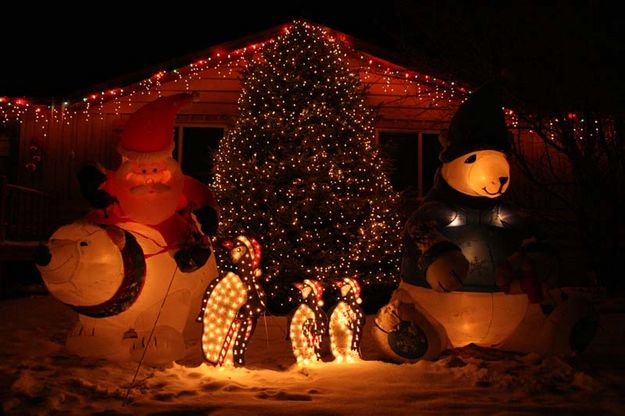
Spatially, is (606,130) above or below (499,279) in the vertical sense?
above

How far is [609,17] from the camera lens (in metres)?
9.87

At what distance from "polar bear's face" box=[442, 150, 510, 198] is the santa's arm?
2216 millimetres

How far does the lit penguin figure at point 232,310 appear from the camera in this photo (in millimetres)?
4750

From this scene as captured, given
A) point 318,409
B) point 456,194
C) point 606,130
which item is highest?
point 606,130

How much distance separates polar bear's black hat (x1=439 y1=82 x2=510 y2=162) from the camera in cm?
536

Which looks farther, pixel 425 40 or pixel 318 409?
pixel 425 40

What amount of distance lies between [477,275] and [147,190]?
9.54ft

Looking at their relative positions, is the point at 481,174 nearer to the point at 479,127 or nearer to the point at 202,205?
the point at 479,127

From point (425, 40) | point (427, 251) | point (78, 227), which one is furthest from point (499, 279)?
point (425, 40)

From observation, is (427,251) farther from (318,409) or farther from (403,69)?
(403,69)

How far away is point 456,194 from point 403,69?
7.22 metres

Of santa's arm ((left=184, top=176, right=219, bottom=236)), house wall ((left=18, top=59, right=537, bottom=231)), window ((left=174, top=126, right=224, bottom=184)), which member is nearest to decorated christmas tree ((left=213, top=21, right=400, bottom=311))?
house wall ((left=18, top=59, right=537, bottom=231))

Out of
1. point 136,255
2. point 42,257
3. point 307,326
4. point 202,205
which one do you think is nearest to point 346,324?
point 307,326

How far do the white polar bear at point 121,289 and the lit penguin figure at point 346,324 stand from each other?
4.19ft
